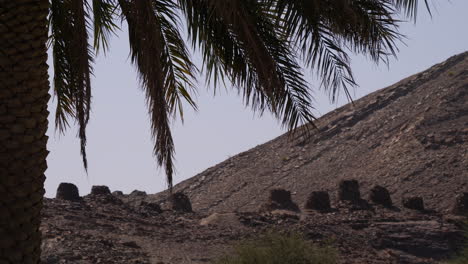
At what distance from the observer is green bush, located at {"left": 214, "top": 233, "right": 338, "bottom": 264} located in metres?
14.9

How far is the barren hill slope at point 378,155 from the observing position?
30.2 meters

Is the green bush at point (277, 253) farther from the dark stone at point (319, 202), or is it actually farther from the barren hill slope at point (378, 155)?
the barren hill slope at point (378, 155)

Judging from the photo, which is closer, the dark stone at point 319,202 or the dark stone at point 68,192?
the dark stone at point 68,192

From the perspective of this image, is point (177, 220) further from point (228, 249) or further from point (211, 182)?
point (211, 182)

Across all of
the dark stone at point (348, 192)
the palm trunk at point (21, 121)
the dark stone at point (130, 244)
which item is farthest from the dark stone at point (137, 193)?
the palm trunk at point (21, 121)

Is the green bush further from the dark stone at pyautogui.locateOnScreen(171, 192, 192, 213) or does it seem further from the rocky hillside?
the dark stone at pyautogui.locateOnScreen(171, 192, 192, 213)

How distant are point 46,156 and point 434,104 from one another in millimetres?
33015

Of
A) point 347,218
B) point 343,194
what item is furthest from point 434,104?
point 347,218

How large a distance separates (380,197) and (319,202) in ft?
7.36

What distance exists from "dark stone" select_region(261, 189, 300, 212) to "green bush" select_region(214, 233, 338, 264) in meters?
9.65

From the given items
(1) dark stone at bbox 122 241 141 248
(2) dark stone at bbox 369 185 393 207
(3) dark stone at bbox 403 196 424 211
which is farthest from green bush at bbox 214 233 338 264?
(2) dark stone at bbox 369 185 393 207

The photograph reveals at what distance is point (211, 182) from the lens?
131 feet

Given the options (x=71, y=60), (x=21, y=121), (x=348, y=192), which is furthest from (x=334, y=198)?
(x=21, y=121)

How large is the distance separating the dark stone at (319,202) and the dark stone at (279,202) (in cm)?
66
